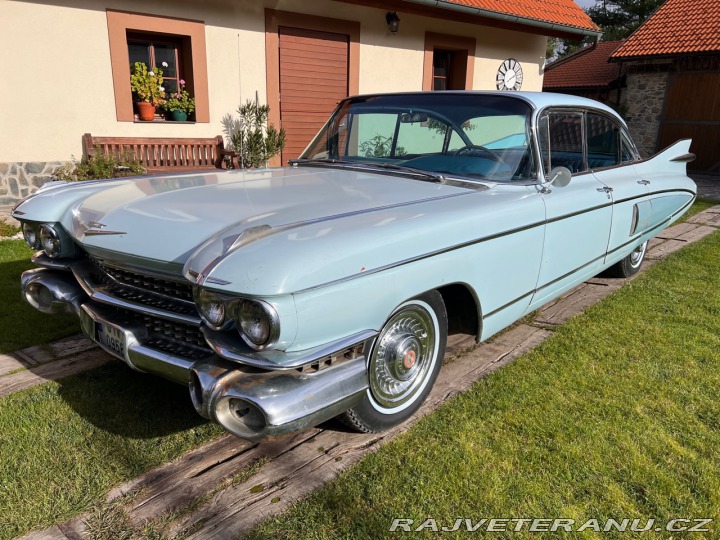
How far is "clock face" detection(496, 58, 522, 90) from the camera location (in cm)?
1151

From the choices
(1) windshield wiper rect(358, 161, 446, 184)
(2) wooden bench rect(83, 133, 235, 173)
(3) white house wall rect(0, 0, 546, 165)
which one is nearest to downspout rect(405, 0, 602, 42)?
(3) white house wall rect(0, 0, 546, 165)

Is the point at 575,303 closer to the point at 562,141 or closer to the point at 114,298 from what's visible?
the point at 562,141

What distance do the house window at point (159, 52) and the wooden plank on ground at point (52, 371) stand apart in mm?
4823

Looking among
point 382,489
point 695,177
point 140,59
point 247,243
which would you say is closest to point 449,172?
point 247,243

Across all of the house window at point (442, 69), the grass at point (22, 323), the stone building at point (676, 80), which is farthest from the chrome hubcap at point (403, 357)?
the stone building at point (676, 80)

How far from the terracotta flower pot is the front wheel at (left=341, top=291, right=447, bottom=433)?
20.0ft

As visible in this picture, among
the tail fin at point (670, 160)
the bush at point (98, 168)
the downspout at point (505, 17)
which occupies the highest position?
the downspout at point (505, 17)

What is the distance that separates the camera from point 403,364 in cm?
245

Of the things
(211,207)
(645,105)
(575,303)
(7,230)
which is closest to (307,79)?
(7,230)

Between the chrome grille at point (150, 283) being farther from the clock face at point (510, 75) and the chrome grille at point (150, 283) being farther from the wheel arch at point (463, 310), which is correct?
the clock face at point (510, 75)

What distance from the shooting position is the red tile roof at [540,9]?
956 centimetres

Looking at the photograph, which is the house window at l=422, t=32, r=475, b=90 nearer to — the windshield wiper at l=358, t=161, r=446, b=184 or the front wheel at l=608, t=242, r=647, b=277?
the front wheel at l=608, t=242, r=647, b=277

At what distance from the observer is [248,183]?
3068mm

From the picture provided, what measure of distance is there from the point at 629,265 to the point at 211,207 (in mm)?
3984
